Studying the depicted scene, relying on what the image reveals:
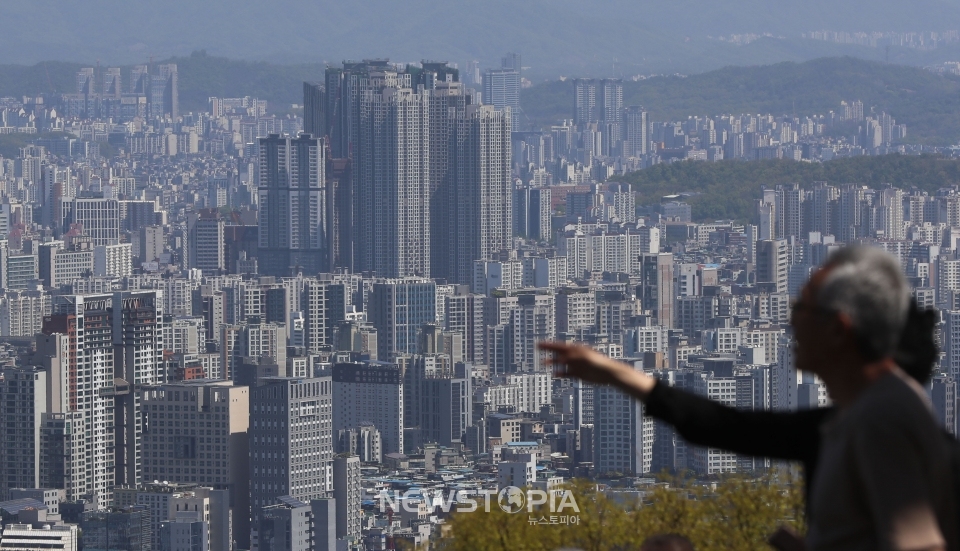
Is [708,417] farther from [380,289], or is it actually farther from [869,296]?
[380,289]

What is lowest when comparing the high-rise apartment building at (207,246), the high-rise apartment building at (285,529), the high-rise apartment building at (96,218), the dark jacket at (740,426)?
the high-rise apartment building at (285,529)

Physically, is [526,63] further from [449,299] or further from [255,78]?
[449,299]

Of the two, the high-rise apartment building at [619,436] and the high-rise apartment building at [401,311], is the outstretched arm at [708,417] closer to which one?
the high-rise apartment building at [619,436]

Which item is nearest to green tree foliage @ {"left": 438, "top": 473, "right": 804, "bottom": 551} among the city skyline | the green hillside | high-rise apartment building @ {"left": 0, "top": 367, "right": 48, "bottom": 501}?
the city skyline

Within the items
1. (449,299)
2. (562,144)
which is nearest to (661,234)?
(449,299)

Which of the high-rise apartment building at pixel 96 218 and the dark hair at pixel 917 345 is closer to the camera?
the dark hair at pixel 917 345

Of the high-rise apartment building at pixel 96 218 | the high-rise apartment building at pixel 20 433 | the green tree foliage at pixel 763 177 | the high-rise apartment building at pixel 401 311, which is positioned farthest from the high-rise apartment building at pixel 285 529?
the high-rise apartment building at pixel 96 218

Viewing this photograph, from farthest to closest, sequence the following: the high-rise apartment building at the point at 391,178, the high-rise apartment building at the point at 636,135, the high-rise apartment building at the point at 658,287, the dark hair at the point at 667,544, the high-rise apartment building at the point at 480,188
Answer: the high-rise apartment building at the point at 636,135
the high-rise apartment building at the point at 480,188
the high-rise apartment building at the point at 391,178
the high-rise apartment building at the point at 658,287
the dark hair at the point at 667,544
